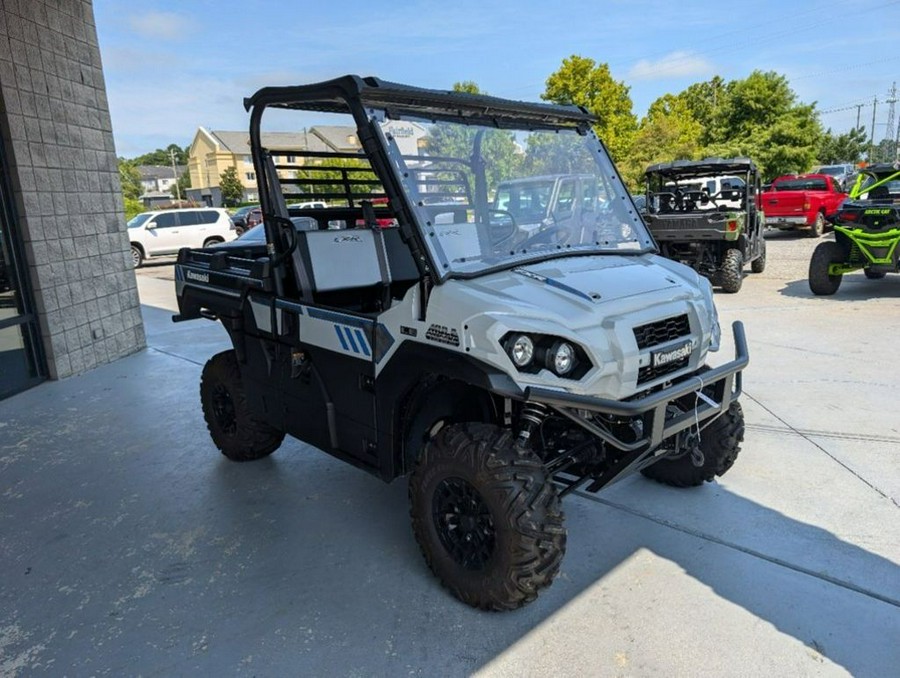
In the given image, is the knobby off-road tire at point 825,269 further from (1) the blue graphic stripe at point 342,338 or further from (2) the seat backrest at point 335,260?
(1) the blue graphic stripe at point 342,338

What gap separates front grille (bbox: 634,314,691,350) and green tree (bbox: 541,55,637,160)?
26.2 m

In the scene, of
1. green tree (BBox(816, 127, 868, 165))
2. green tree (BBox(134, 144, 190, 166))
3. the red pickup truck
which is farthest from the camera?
green tree (BBox(134, 144, 190, 166))

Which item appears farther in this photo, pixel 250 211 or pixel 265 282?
pixel 250 211

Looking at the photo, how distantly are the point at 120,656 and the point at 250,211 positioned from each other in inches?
880

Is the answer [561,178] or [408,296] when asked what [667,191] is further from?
[408,296]

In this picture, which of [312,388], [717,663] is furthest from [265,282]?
[717,663]

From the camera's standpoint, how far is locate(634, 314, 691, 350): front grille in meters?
2.55

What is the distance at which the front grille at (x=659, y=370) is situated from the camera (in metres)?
2.57

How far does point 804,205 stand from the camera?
1650 cm

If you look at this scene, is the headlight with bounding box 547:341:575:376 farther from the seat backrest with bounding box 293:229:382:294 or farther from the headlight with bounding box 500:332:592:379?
the seat backrest with bounding box 293:229:382:294

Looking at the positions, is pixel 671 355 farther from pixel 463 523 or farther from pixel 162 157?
pixel 162 157

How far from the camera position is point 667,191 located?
10859mm

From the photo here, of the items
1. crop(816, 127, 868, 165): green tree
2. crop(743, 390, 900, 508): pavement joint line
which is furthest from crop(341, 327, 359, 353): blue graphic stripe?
crop(816, 127, 868, 165): green tree

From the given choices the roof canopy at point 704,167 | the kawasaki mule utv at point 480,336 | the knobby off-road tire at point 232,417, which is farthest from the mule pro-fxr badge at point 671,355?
the roof canopy at point 704,167
